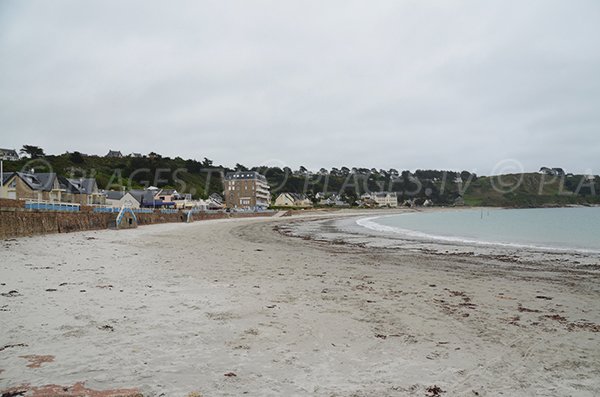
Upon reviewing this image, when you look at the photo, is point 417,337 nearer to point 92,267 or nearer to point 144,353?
point 144,353

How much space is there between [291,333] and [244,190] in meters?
108

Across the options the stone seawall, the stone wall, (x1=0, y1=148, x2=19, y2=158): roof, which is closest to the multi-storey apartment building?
(x1=0, y1=148, x2=19, y2=158): roof

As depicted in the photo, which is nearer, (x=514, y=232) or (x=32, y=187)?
(x=514, y=232)

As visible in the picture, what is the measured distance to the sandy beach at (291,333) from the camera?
3.90 m

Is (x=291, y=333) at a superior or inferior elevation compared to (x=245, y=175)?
inferior

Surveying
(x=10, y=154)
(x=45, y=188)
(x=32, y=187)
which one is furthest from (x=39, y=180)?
(x=10, y=154)

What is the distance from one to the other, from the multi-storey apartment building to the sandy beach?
100m

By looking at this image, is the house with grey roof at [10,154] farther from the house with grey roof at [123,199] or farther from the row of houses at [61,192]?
the house with grey roof at [123,199]

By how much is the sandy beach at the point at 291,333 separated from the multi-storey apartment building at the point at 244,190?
100232 mm

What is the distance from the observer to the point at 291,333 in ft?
18.1

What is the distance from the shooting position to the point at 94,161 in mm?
119812

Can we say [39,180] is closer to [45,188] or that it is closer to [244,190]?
[45,188]

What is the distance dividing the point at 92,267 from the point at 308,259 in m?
7.74

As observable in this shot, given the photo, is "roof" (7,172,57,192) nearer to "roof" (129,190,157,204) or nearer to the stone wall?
the stone wall
